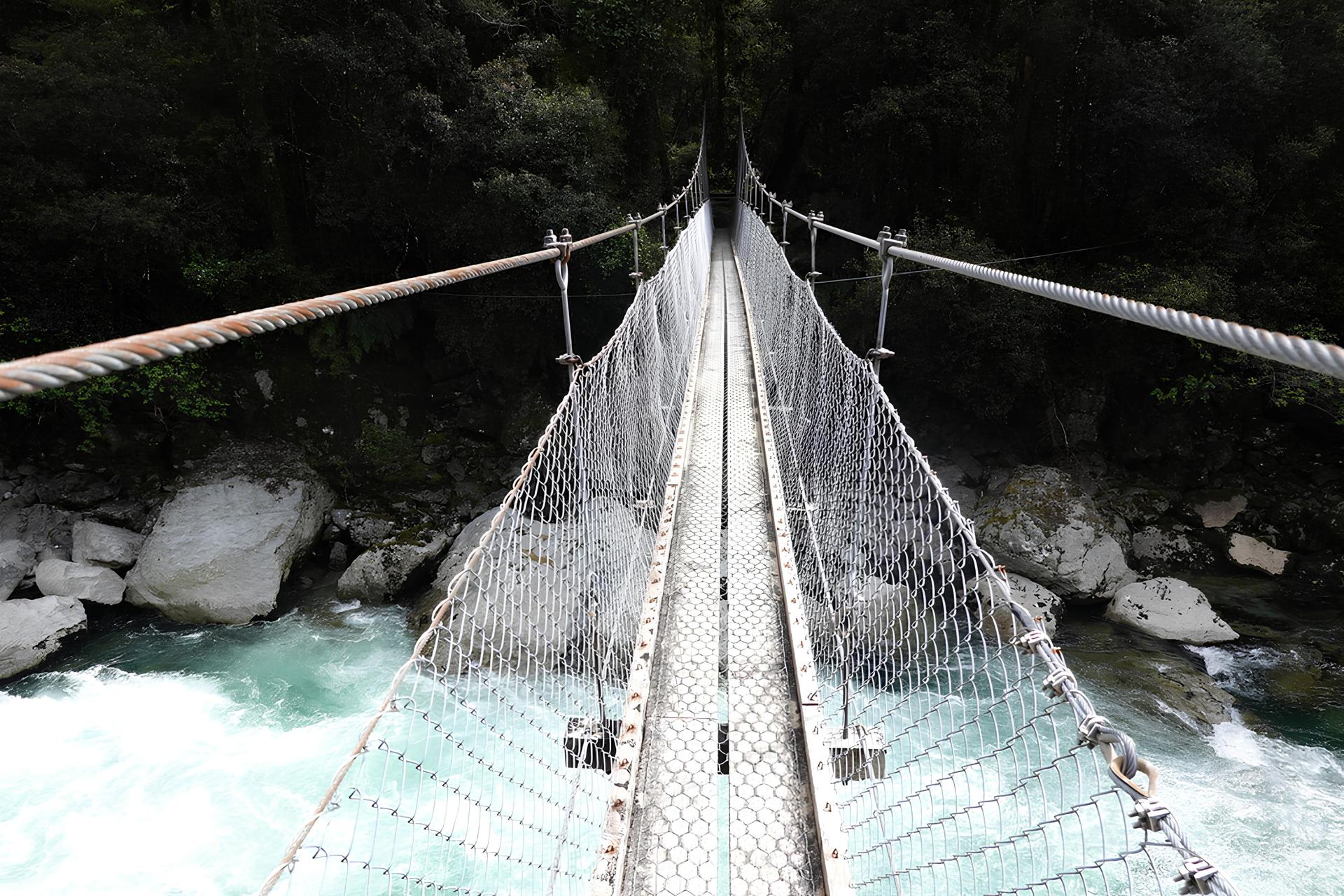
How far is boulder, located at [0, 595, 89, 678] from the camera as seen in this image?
468 centimetres

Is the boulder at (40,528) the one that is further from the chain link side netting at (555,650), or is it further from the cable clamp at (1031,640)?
the cable clamp at (1031,640)

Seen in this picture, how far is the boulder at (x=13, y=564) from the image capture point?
5406mm

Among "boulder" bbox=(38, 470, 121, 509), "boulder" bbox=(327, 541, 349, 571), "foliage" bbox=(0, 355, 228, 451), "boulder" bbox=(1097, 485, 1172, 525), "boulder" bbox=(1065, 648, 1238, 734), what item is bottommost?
"boulder" bbox=(1065, 648, 1238, 734)

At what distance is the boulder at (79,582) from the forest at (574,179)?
4.62 ft

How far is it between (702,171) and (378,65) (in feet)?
18.1

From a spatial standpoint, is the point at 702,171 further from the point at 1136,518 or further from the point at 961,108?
the point at 1136,518

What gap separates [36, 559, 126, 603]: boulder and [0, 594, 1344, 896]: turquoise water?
0.44 meters

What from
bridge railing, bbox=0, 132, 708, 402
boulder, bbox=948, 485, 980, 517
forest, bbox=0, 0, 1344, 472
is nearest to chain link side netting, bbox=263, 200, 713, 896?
bridge railing, bbox=0, 132, 708, 402

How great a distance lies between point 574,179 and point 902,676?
469cm

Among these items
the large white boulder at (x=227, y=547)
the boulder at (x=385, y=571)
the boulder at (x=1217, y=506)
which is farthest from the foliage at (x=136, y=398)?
the boulder at (x=1217, y=506)

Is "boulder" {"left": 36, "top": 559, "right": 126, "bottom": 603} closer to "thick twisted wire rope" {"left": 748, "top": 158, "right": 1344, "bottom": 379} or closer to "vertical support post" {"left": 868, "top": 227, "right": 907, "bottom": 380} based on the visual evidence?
"vertical support post" {"left": 868, "top": 227, "right": 907, "bottom": 380}

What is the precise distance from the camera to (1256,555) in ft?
19.3

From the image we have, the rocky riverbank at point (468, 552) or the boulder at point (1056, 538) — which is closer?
the rocky riverbank at point (468, 552)

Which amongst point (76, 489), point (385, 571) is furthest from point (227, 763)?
point (76, 489)
